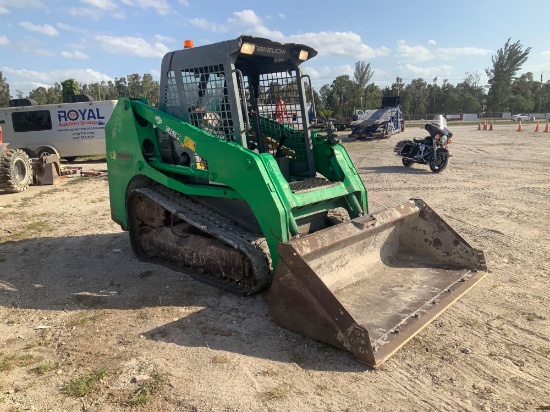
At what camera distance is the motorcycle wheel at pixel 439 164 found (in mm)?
12102

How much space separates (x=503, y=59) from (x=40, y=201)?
84928mm

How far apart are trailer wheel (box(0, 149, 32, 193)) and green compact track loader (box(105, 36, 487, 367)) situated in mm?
→ 6781

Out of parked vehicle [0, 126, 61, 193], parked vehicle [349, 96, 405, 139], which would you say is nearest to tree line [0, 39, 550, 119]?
parked vehicle [349, 96, 405, 139]

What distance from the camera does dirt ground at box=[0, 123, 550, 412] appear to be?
280 centimetres

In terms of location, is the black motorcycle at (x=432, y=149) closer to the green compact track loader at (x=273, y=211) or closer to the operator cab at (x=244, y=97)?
the green compact track loader at (x=273, y=211)

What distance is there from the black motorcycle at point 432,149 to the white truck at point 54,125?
10.4 metres

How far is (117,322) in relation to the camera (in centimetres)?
396

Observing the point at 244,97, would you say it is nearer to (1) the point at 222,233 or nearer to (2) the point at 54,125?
(1) the point at 222,233

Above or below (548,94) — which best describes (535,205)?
below

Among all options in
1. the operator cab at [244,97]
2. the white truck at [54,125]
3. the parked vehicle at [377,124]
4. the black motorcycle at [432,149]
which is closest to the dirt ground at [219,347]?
the operator cab at [244,97]

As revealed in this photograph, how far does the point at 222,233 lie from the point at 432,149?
Result: 9.59 m

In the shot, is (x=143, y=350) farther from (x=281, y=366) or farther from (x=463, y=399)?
(x=463, y=399)

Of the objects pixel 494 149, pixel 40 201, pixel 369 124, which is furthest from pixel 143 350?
pixel 369 124

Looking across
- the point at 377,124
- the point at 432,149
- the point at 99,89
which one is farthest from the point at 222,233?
the point at 99,89
